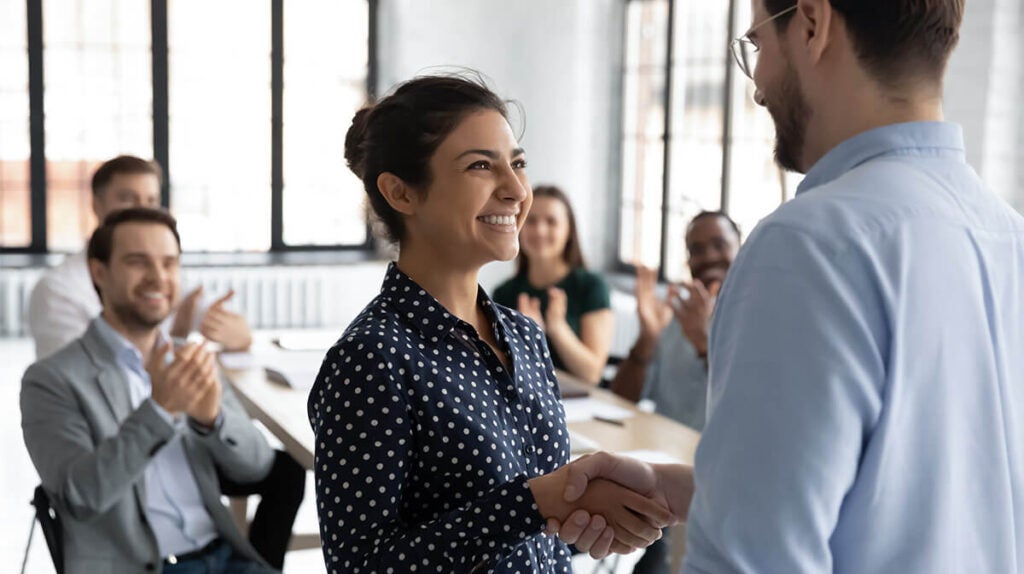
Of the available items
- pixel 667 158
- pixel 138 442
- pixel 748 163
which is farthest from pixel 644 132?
pixel 138 442

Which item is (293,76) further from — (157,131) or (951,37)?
(951,37)

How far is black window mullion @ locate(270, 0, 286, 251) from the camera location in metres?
8.71

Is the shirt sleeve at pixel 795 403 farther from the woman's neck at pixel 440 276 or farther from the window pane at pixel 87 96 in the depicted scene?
the window pane at pixel 87 96

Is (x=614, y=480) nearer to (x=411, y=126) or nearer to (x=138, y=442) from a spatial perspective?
(x=411, y=126)

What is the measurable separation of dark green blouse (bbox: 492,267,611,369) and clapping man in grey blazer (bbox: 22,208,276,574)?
165cm

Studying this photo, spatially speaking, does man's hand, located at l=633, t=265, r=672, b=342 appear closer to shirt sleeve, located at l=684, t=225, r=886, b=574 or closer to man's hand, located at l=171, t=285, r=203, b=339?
man's hand, located at l=171, t=285, r=203, b=339

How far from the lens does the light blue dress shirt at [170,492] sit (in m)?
2.88

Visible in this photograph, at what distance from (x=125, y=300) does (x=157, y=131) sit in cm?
577

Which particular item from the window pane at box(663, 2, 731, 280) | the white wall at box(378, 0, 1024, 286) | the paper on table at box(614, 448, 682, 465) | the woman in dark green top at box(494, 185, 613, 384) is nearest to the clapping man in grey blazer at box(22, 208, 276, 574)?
the paper on table at box(614, 448, 682, 465)

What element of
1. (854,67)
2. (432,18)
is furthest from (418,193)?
(432,18)

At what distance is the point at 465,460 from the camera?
60.2 inches

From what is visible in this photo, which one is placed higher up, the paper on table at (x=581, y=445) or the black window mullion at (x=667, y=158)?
the black window mullion at (x=667, y=158)

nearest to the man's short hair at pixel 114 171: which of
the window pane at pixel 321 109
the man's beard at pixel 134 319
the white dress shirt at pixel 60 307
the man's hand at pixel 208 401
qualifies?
the white dress shirt at pixel 60 307

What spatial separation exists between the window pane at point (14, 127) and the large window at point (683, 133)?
4072 millimetres
